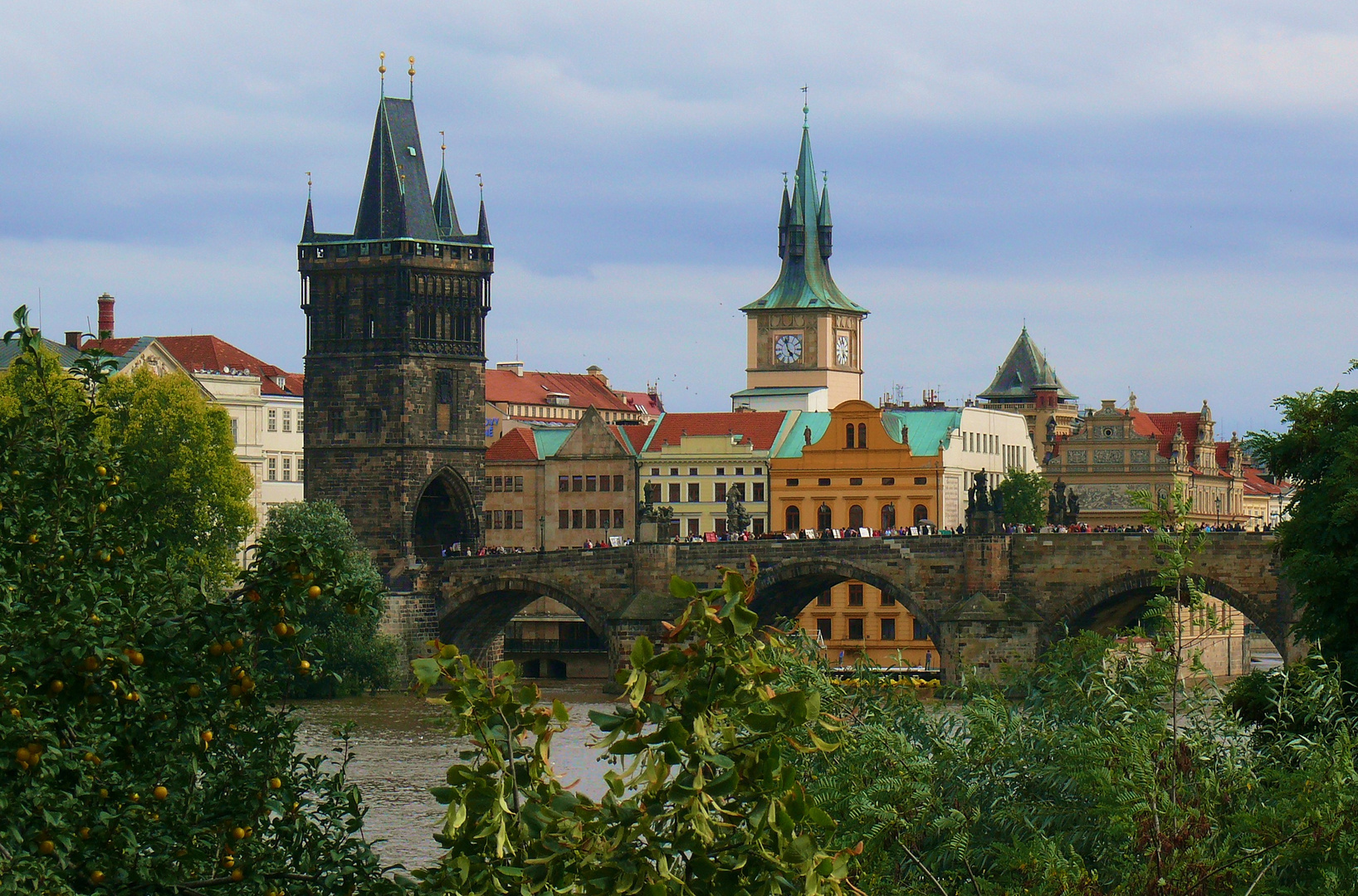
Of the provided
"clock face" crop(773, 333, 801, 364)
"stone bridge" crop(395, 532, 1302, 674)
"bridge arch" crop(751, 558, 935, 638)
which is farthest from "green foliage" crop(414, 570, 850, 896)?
"clock face" crop(773, 333, 801, 364)

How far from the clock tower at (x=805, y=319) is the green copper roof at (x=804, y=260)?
45 mm

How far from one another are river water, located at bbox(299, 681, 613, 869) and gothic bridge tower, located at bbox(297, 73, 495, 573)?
13.0 m

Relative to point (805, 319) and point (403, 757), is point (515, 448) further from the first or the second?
point (403, 757)

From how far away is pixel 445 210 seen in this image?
292 ft

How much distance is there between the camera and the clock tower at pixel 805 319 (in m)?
130

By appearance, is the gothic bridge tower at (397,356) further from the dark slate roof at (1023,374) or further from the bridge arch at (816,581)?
the dark slate roof at (1023,374)

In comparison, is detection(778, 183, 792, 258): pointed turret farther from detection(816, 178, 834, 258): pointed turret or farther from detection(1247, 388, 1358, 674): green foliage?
detection(1247, 388, 1358, 674): green foliage

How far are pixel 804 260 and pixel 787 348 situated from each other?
532cm

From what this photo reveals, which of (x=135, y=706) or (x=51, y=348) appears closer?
(x=135, y=706)

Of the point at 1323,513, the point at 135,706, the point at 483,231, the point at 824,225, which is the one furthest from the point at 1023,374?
the point at 135,706

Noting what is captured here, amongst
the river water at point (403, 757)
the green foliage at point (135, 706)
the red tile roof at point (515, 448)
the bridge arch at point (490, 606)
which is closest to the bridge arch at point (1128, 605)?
the river water at point (403, 757)

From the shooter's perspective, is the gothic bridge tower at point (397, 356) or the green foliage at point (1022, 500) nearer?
the gothic bridge tower at point (397, 356)

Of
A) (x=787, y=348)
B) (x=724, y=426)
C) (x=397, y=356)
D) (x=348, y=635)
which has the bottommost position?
(x=348, y=635)

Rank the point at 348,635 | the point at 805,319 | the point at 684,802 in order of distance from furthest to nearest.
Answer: the point at 805,319 → the point at 348,635 → the point at 684,802
